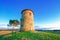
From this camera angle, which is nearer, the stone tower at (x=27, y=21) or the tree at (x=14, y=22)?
the stone tower at (x=27, y=21)

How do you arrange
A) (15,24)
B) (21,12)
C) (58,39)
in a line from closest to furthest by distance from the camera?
1. (58,39)
2. (21,12)
3. (15,24)

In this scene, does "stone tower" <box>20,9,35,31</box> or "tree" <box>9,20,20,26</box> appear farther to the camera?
"tree" <box>9,20,20,26</box>

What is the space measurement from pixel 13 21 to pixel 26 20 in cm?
1404

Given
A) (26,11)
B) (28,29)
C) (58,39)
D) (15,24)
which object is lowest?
(58,39)

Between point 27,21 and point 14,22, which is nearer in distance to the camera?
point 27,21

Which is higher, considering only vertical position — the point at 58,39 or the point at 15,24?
the point at 15,24

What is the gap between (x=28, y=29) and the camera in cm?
2686

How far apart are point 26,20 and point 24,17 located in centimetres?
113

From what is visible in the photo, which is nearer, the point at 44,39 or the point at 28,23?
the point at 44,39

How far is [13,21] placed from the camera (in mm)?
39688

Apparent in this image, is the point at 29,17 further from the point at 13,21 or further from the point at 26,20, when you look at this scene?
the point at 13,21

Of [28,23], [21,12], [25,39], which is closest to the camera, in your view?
[25,39]

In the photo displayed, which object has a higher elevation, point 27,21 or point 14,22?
point 14,22

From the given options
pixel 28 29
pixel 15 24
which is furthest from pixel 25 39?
pixel 15 24
